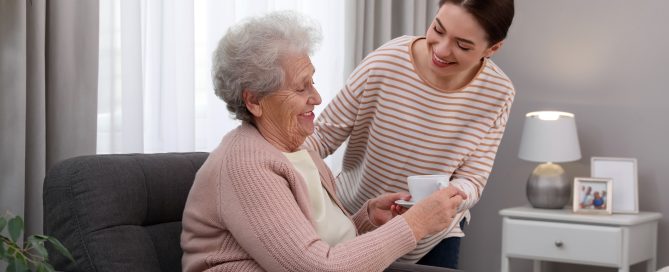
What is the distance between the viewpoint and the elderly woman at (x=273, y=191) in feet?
5.54

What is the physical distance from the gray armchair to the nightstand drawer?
6.39ft

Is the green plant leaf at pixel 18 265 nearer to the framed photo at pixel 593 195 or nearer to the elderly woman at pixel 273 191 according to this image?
the elderly woman at pixel 273 191

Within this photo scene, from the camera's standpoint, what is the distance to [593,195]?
12.1ft

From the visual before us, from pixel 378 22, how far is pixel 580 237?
122cm

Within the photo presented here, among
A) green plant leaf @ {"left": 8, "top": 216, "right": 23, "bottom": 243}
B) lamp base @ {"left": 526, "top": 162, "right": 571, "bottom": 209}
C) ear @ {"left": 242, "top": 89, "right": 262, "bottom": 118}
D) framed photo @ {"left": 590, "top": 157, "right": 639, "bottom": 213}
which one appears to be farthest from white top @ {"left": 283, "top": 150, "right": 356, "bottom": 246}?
framed photo @ {"left": 590, "top": 157, "right": 639, "bottom": 213}

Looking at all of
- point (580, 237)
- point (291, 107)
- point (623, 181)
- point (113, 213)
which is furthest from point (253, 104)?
point (623, 181)

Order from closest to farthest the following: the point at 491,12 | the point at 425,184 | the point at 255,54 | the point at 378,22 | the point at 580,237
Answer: the point at 255,54, the point at 425,184, the point at 491,12, the point at 580,237, the point at 378,22

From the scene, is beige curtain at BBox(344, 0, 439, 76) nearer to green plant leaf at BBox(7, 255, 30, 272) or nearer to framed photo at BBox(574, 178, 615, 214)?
framed photo at BBox(574, 178, 615, 214)

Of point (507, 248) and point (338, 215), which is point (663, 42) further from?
point (338, 215)

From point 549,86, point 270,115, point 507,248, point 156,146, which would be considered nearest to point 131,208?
point 270,115

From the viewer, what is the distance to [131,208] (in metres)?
1.94

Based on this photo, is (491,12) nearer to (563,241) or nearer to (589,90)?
(563,241)

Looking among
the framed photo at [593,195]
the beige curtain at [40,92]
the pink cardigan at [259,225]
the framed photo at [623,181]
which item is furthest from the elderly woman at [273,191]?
the framed photo at [623,181]

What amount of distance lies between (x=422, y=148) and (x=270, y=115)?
0.55m
